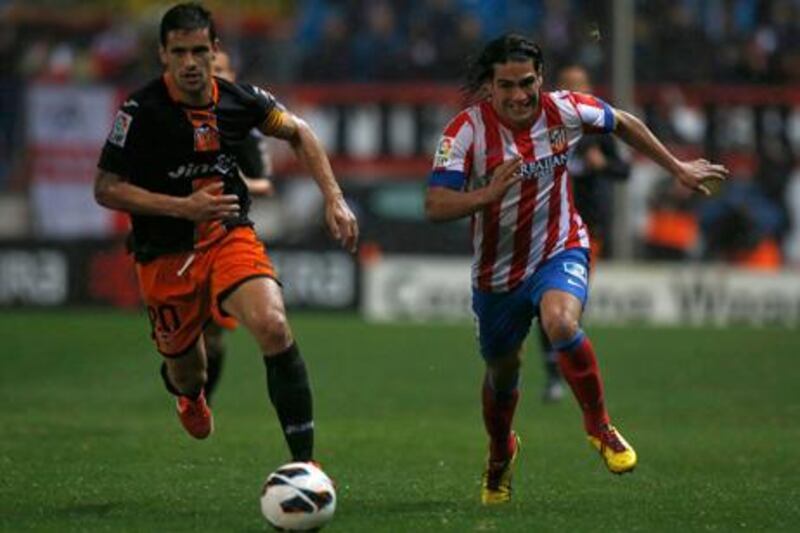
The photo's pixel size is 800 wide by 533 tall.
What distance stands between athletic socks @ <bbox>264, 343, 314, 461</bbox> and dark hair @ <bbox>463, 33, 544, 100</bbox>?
1669 millimetres

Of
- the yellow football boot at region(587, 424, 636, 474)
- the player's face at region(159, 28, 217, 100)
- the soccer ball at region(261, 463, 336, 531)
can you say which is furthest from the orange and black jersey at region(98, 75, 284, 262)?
the yellow football boot at region(587, 424, 636, 474)

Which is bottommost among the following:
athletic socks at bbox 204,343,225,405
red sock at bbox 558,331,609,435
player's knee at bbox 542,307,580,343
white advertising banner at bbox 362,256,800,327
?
white advertising banner at bbox 362,256,800,327

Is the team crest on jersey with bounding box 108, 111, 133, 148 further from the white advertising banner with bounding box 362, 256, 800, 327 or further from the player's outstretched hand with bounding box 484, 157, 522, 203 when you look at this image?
the white advertising banner with bounding box 362, 256, 800, 327

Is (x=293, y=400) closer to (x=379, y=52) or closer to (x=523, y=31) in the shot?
(x=523, y=31)

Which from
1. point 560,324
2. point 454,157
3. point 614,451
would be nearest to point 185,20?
point 454,157

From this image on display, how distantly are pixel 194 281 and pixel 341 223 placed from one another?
0.96 m

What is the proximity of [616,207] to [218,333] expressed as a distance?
43.8 feet

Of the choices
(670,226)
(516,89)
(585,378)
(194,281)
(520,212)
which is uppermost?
(516,89)

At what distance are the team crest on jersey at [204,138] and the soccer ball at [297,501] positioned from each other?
1.80 metres

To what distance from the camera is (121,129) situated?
8.58 m

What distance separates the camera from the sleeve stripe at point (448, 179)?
8.66 meters

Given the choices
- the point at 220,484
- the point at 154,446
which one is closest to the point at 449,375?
the point at 154,446

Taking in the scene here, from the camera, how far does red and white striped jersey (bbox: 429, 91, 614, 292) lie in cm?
885

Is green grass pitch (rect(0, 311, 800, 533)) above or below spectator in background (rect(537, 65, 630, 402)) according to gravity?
below
